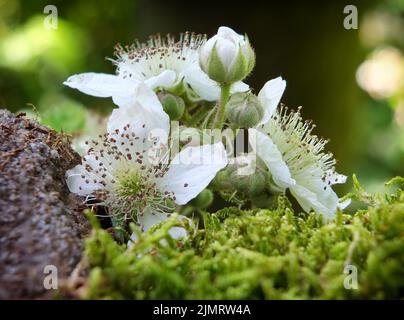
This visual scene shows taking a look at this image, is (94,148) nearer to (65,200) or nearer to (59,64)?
(65,200)

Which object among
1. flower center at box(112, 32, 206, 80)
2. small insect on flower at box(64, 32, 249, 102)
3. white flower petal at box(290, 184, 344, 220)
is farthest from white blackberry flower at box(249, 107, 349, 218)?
flower center at box(112, 32, 206, 80)

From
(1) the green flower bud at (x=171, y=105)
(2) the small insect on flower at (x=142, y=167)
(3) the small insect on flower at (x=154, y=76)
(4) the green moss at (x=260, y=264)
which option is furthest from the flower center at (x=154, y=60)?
(4) the green moss at (x=260, y=264)

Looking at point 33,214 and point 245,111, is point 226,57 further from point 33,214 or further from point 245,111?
point 33,214

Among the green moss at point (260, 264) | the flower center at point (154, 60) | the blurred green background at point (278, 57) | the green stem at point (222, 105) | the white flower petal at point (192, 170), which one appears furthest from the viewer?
the blurred green background at point (278, 57)

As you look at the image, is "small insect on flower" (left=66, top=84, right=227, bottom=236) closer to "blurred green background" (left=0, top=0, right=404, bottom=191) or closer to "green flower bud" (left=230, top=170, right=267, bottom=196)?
"green flower bud" (left=230, top=170, right=267, bottom=196)

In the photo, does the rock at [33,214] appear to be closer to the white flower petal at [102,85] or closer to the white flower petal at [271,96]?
the white flower petal at [102,85]

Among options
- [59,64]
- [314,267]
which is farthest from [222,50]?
[59,64]
